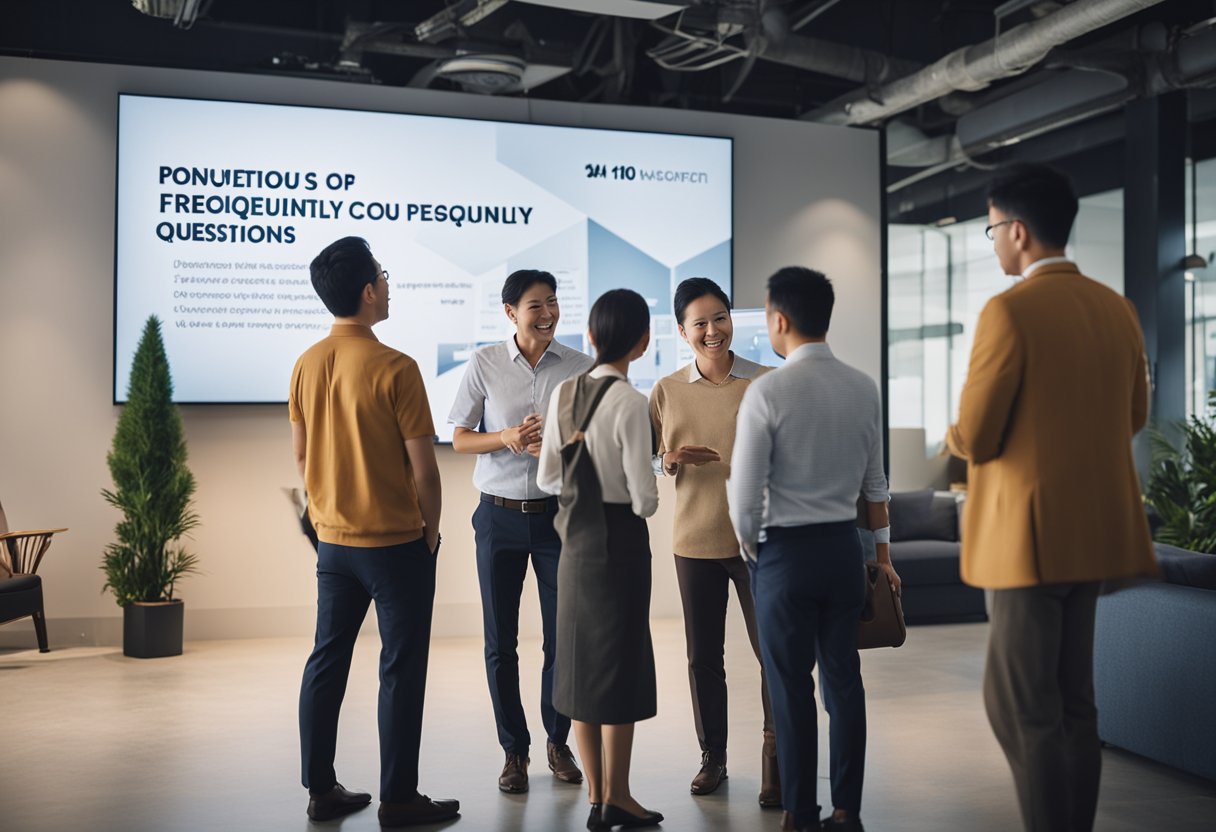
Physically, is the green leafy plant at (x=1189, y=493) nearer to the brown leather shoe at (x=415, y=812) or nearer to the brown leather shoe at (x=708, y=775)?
the brown leather shoe at (x=708, y=775)

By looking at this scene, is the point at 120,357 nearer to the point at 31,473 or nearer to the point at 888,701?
the point at 31,473

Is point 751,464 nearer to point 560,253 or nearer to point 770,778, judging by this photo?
point 770,778

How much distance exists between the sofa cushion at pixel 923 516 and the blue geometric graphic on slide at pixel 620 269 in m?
2.20

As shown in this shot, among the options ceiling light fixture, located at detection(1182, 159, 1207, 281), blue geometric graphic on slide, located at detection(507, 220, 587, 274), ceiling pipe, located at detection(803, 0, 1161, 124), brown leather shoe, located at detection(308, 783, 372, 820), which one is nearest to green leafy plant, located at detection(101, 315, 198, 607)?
blue geometric graphic on slide, located at detection(507, 220, 587, 274)

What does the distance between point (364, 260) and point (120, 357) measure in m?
3.94

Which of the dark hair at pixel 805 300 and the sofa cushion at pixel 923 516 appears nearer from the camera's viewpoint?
the dark hair at pixel 805 300

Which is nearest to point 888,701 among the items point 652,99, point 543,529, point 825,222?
A: point 543,529

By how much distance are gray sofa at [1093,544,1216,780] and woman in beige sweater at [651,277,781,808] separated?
4.62ft

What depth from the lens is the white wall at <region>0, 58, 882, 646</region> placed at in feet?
22.3

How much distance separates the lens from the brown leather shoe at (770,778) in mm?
3762

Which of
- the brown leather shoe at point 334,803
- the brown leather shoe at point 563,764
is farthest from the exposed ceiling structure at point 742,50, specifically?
the brown leather shoe at point 334,803

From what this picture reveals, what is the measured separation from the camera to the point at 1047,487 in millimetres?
2701

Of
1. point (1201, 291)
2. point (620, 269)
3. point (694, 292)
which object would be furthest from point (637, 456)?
point (1201, 291)

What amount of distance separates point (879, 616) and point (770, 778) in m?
0.86
